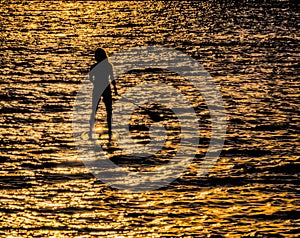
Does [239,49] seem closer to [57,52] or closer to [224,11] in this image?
[57,52]

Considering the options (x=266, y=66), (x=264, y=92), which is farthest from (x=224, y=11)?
(x=264, y=92)

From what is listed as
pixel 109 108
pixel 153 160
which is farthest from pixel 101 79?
pixel 153 160

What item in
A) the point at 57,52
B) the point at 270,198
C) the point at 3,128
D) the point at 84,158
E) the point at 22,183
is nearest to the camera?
the point at 270,198

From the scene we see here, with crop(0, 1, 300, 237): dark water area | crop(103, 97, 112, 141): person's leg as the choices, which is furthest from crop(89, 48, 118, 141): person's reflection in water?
crop(0, 1, 300, 237): dark water area

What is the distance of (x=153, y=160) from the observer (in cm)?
1906

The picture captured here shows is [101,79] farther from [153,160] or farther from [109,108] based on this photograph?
[153,160]

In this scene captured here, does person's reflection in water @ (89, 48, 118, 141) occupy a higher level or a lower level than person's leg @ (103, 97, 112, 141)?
higher

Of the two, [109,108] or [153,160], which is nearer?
[153,160]

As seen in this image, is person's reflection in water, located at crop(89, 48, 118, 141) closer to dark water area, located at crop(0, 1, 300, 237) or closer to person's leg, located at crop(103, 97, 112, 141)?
person's leg, located at crop(103, 97, 112, 141)

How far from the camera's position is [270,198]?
52.5ft

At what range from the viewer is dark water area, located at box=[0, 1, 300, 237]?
580 inches

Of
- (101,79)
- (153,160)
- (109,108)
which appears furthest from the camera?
(109,108)

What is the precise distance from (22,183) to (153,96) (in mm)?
10671

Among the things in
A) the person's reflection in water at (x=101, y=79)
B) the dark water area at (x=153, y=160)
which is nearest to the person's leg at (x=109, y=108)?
the person's reflection in water at (x=101, y=79)
